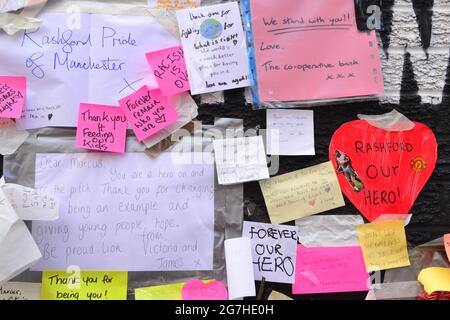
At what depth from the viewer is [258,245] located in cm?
208

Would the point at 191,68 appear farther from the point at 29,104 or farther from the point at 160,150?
the point at 29,104

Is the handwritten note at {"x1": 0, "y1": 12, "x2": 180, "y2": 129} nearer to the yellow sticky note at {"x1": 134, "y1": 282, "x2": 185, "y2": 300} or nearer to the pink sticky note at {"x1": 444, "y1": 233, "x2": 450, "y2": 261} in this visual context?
the yellow sticky note at {"x1": 134, "y1": 282, "x2": 185, "y2": 300}

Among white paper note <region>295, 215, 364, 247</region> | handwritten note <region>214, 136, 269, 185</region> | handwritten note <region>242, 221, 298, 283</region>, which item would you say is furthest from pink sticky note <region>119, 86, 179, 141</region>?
white paper note <region>295, 215, 364, 247</region>

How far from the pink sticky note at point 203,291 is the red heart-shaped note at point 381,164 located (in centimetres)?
66

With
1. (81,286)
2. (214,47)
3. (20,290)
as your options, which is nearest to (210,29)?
(214,47)

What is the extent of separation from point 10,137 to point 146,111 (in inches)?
21.7

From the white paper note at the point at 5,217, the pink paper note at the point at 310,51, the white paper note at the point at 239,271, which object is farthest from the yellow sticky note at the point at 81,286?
the pink paper note at the point at 310,51

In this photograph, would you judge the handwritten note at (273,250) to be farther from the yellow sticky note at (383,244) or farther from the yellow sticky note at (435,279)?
the yellow sticky note at (435,279)

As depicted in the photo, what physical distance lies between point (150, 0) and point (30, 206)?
3.07 feet

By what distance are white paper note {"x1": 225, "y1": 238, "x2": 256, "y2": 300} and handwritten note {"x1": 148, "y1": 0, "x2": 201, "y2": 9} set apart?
978 millimetres

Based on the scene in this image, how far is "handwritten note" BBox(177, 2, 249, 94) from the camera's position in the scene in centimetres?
202

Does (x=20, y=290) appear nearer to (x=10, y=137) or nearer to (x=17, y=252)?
(x=17, y=252)

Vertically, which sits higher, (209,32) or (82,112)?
(209,32)
